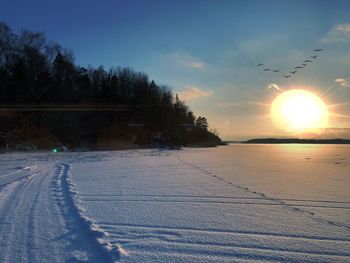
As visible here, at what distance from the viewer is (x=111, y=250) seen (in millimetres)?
3436

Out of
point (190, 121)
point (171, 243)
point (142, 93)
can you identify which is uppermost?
point (142, 93)

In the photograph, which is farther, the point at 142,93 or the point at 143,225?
the point at 142,93

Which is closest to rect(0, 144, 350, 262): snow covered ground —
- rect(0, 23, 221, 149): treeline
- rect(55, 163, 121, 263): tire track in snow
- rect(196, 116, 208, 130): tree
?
rect(55, 163, 121, 263): tire track in snow

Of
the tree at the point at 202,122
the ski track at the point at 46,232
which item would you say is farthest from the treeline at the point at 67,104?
the ski track at the point at 46,232

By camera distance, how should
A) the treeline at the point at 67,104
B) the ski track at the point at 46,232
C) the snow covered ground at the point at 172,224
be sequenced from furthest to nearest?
the treeline at the point at 67,104
the snow covered ground at the point at 172,224
the ski track at the point at 46,232

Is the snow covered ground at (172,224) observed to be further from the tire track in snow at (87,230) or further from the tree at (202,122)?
the tree at (202,122)

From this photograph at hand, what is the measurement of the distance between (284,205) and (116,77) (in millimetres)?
57822

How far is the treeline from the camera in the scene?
38500 mm

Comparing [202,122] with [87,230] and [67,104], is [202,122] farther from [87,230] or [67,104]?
[87,230]

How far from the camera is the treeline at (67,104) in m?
38.5

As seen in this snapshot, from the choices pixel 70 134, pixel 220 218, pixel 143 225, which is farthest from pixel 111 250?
pixel 70 134

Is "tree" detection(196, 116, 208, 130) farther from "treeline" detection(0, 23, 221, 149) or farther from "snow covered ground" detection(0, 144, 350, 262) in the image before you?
"snow covered ground" detection(0, 144, 350, 262)

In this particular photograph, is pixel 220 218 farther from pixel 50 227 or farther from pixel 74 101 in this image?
pixel 74 101

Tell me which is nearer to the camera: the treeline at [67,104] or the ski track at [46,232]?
the ski track at [46,232]
